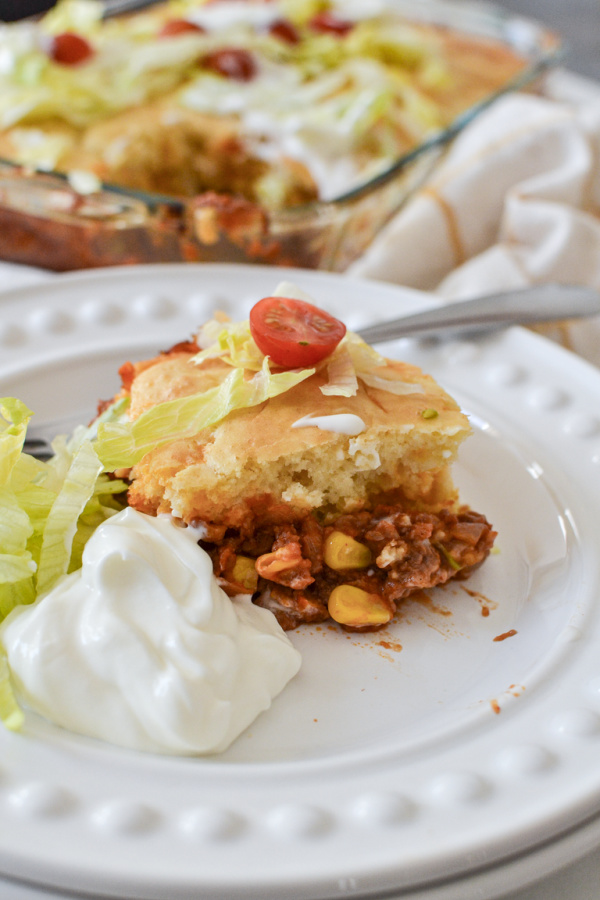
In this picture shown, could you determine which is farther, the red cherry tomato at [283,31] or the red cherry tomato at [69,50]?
the red cherry tomato at [283,31]

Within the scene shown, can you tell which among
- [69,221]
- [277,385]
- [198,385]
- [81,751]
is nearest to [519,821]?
[81,751]

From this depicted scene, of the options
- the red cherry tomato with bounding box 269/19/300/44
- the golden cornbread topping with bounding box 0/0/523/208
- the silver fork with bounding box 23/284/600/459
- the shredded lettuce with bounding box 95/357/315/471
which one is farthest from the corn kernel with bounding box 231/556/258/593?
the red cherry tomato with bounding box 269/19/300/44

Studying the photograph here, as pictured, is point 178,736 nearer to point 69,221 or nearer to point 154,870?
point 154,870

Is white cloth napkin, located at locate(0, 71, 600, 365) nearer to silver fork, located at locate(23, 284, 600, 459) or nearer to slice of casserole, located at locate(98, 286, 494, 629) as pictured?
silver fork, located at locate(23, 284, 600, 459)

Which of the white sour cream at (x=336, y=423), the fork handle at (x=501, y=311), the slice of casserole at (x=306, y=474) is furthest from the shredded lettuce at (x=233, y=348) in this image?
the fork handle at (x=501, y=311)

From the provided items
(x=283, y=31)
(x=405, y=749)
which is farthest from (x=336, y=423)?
(x=283, y=31)

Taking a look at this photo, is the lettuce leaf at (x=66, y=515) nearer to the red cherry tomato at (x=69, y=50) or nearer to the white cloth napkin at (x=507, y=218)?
the white cloth napkin at (x=507, y=218)
